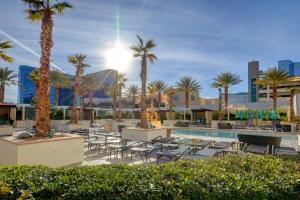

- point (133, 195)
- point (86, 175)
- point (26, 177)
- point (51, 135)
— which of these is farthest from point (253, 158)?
point (51, 135)

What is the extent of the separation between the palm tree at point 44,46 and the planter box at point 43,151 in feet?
3.49

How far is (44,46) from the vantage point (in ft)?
29.8

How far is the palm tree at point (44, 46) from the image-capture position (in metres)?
8.68

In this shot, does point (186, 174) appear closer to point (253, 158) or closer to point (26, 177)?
point (253, 158)

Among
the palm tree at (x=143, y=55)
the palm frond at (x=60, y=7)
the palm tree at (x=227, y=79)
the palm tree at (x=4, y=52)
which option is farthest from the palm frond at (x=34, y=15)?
the palm tree at (x=227, y=79)

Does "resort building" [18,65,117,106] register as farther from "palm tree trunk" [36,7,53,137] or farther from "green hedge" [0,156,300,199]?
"green hedge" [0,156,300,199]

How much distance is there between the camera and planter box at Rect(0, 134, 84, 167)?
691 centimetres

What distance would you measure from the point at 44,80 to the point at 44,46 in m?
1.48

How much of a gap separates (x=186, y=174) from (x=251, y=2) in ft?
35.9

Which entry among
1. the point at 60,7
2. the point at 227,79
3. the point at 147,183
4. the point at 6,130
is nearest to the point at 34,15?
the point at 60,7

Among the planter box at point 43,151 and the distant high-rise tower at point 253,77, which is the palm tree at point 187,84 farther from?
the distant high-rise tower at point 253,77

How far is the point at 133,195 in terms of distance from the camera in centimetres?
298

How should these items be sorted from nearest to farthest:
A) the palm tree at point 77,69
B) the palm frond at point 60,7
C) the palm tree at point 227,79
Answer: the palm frond at point 60,7 → the palm tree at point 77,69 → the palm tree at point 227,79

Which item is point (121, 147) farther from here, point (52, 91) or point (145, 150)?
point (52, 91)
